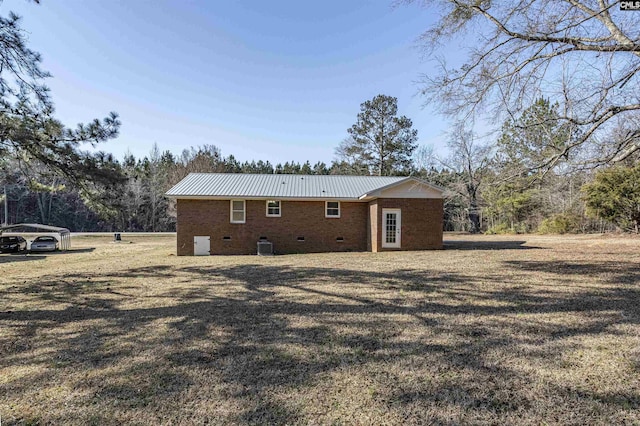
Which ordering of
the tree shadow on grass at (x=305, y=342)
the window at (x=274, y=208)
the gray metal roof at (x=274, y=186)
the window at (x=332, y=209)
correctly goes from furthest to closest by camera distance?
the window at (x=332, y=209)
the window at (x=274, y=208)
the gray metal roof at (x=274, y=186)
the tree shadow on grass at (x=305, y=342)

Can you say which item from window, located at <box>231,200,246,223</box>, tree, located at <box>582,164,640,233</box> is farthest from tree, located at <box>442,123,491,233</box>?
window, located at <box>231,200,246,223</box>

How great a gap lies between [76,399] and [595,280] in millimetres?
9361

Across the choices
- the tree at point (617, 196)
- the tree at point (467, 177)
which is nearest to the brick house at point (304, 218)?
the tree at point (617, 196)

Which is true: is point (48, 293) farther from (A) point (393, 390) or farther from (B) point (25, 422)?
(A) point (393, 390)

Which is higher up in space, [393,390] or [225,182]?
[225,182]

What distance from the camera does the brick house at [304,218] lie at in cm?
1575

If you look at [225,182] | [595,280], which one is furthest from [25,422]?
[225,182]

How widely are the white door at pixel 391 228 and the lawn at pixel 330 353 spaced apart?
7660 mm

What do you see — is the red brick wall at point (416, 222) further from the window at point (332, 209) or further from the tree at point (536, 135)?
the tree at point (536, 135)

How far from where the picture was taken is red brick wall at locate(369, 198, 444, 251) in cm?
1567

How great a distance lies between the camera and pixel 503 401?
2.99 m

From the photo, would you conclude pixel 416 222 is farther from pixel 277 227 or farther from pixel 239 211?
pixel 239 211

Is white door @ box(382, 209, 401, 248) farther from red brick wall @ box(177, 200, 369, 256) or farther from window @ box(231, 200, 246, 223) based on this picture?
window @ box(231, 200, 246, 223)

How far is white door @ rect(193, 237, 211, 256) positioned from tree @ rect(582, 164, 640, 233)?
18814 millimetres
